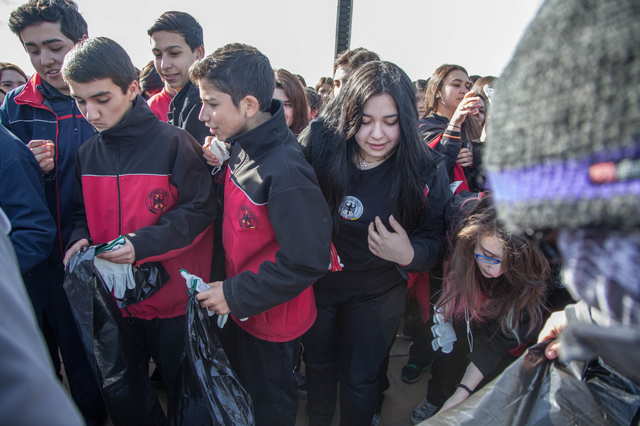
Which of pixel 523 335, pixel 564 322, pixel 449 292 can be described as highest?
pixel 564 322

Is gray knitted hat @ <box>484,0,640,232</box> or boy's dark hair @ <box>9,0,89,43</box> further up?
boy's dark hair @ <box>9,0,89,43</box>

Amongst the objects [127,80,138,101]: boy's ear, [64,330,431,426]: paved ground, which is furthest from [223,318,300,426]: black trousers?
[127,80,138,101]: boy's ear

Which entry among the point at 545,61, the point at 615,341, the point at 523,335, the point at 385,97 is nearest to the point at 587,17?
the point at 545,61

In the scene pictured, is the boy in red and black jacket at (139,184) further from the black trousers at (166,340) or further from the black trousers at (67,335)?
the black trousers at (67,335)

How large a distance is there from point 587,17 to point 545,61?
5 centimetres

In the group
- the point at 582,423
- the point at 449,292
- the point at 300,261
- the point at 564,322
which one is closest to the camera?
the point at 582,423

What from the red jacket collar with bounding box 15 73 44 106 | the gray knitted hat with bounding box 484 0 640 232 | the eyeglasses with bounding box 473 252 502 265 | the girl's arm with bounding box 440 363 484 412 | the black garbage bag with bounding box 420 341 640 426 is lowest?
the girl's arm with bounding box 440 363 484 412

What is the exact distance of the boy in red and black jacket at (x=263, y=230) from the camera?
4.63 ft

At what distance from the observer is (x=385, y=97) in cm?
166

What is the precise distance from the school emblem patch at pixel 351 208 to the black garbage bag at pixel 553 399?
2.99ft

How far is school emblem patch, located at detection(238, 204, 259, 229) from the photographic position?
1.48m

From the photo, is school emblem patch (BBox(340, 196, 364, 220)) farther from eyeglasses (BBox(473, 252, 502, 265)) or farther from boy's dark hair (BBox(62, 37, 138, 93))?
boy's dark hair (BBox(62, 37, 138, 93))

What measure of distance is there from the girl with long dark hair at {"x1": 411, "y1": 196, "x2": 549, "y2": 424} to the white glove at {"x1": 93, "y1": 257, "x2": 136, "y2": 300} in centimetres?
155

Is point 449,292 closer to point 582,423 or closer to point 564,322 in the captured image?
point 564,322
